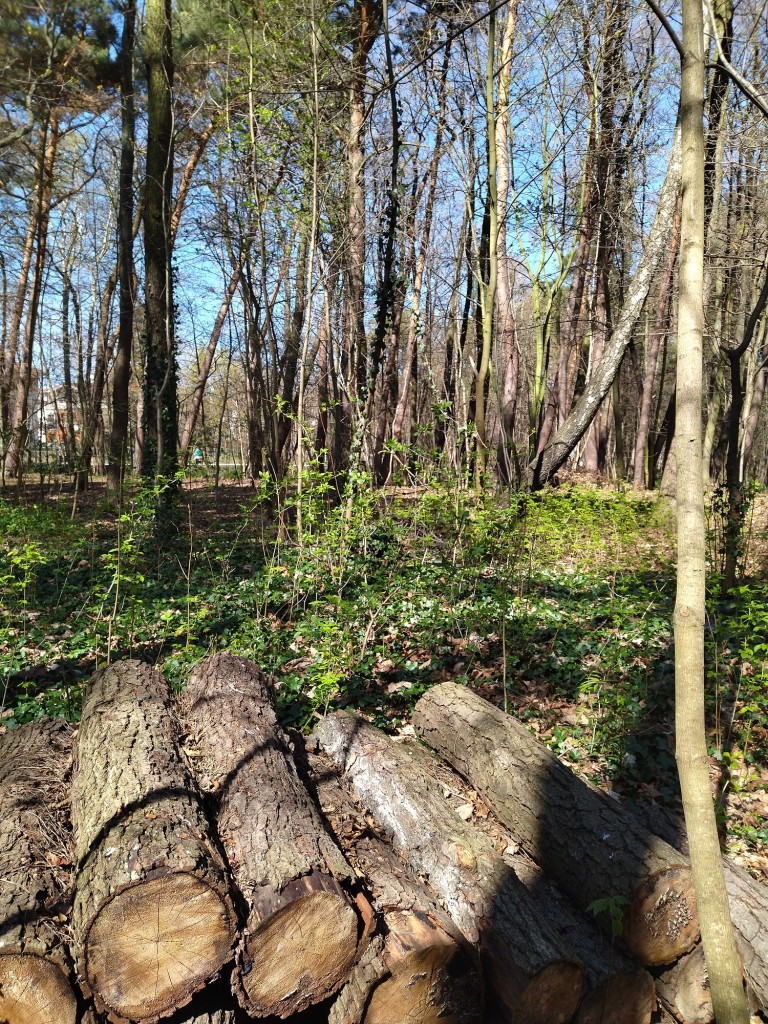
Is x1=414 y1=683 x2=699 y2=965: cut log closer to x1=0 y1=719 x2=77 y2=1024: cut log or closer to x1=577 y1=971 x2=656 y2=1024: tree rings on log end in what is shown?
x1=577 y1=971 x2=656 y2=1024: tree rings on log end

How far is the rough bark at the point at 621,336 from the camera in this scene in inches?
335

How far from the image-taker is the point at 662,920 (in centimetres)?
262

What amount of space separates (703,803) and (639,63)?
51.7ft

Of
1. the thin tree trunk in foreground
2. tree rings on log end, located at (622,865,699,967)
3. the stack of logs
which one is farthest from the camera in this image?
tree rings on log end, located at (622,865,699,967)

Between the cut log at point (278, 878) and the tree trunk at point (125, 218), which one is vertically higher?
the tree trunk at point (125, 218)

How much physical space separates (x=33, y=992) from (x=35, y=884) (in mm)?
389

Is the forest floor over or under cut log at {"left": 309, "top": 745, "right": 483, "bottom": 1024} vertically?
over

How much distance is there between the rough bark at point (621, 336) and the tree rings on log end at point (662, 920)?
7131 mm

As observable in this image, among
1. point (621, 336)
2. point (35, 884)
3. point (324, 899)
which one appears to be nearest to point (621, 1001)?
point (324, 899)

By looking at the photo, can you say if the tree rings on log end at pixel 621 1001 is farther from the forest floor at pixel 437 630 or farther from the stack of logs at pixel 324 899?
the forest floor at pixel 437 630

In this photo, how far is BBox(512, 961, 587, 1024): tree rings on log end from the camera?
2.37m

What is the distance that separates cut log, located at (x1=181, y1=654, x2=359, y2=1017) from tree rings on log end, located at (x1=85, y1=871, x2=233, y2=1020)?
13cm

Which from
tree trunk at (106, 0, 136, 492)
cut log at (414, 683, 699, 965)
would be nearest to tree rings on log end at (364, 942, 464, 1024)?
cut log at (414, 683, 699, 965)

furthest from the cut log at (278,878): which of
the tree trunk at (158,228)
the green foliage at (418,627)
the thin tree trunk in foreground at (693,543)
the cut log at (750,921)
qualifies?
the tree trunk at (158,228)
